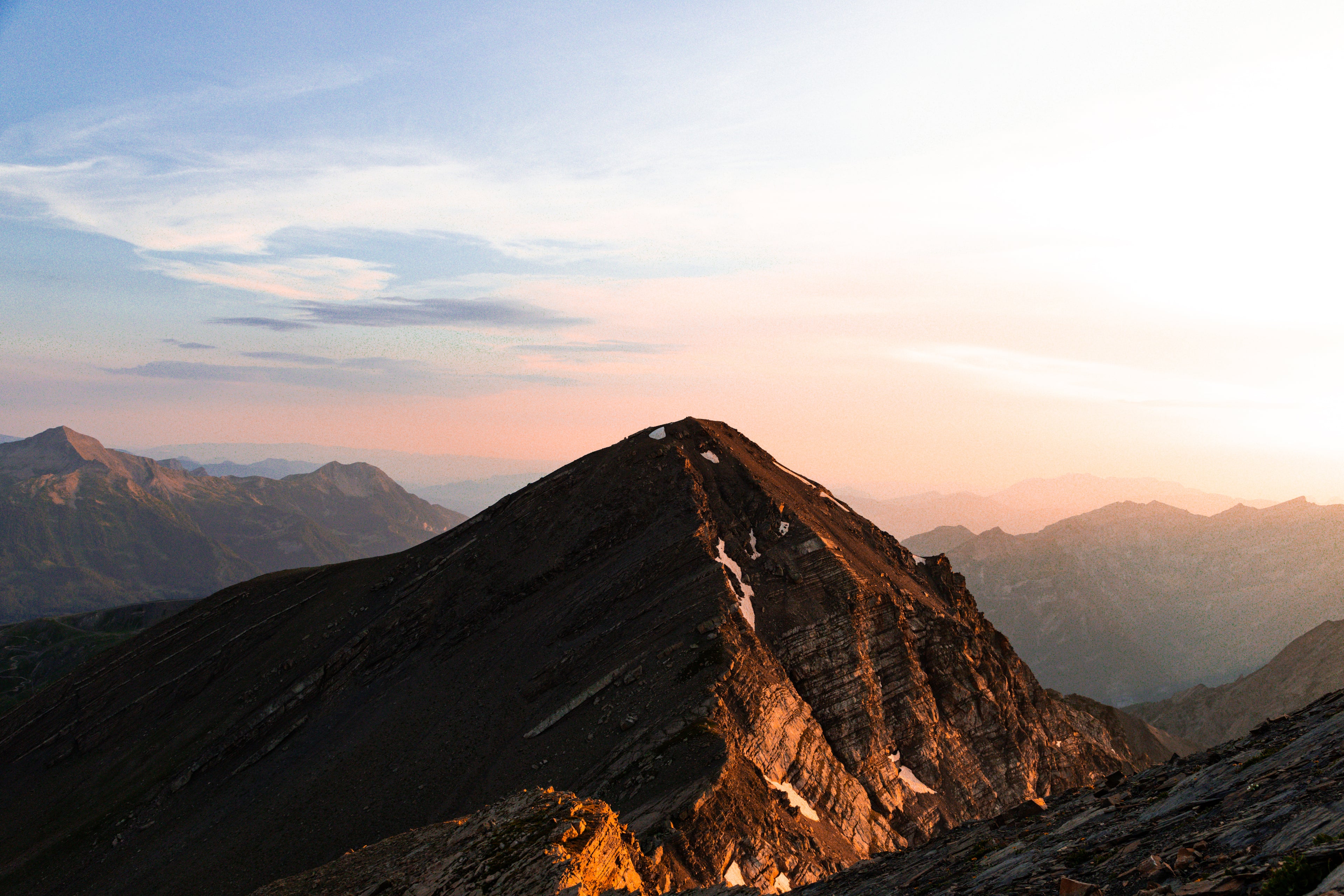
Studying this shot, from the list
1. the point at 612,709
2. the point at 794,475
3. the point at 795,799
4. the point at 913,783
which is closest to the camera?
the point at 795,799

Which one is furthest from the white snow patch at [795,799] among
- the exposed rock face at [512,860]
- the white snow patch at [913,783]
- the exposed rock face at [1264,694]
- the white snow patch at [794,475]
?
the exposed rock face at [1264,694]

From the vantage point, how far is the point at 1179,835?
1571 centimetres

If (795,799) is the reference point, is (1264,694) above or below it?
below

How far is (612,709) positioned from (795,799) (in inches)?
537

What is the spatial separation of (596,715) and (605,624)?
31.3ft

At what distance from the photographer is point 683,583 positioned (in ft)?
206

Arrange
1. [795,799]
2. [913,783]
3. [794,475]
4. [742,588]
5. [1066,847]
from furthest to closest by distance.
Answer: [794,475] → [742,588] → [913,783] → [795,799] → [1066,847]

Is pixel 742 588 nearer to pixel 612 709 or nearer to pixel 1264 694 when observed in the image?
pixel 612 709

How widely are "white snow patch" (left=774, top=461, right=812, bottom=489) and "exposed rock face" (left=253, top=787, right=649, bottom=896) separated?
58.1 metres

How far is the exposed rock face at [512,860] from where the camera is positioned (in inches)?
1035

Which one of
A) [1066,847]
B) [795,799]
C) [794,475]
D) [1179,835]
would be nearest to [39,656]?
[794,475]

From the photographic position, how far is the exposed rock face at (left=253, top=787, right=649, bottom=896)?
86.2ft

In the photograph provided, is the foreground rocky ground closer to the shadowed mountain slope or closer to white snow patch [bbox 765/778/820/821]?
white snow patch [bbox 765/778/820/821]

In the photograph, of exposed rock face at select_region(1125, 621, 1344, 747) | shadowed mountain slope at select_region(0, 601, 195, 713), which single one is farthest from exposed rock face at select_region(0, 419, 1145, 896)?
exposed rock face at select_region(1125, 621, 1344, 747)
